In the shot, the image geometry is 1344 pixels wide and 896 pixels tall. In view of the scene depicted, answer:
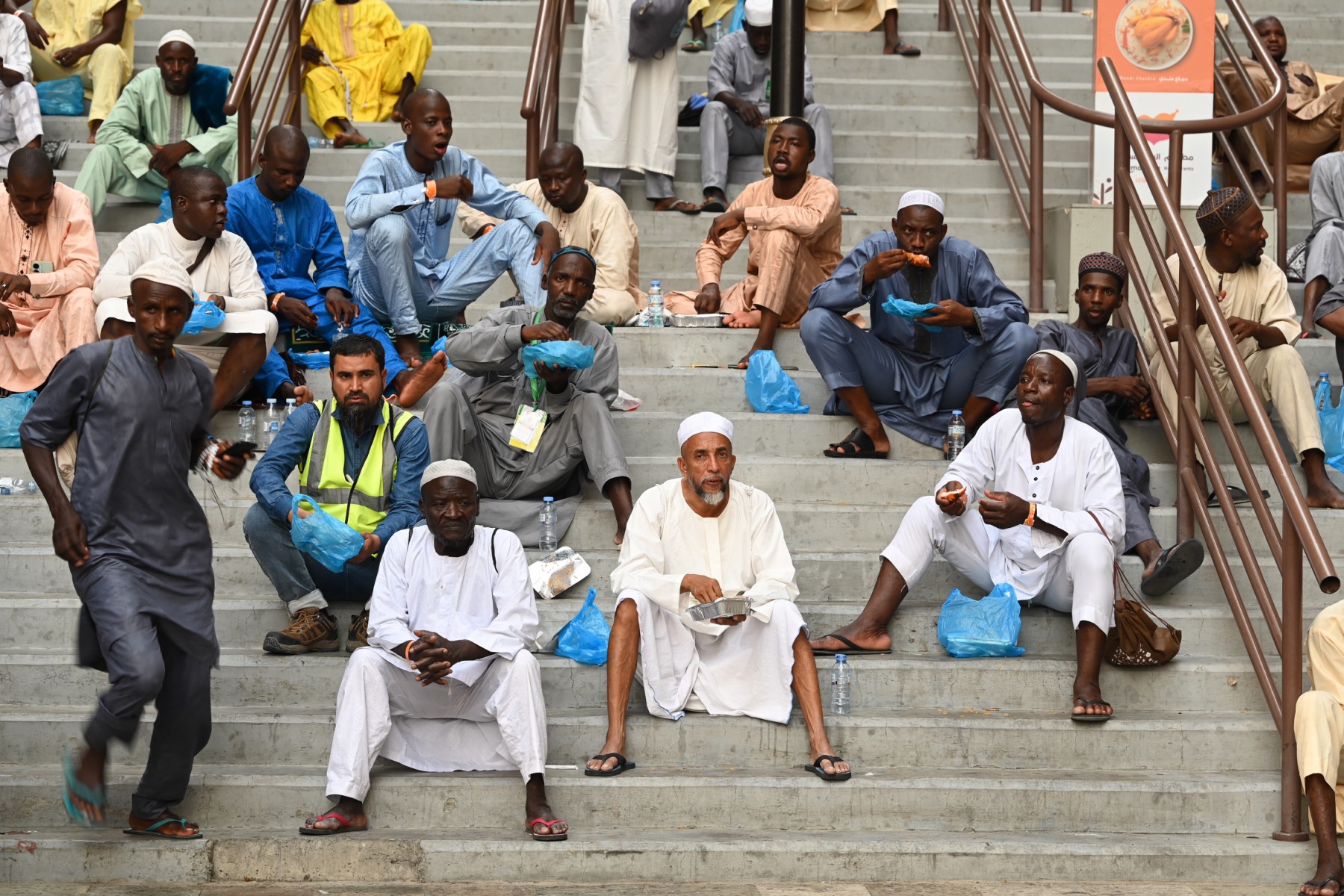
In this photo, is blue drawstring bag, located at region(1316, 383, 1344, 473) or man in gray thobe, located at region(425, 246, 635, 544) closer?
man in gray thobe, located at region(425, 246, 635, 544)

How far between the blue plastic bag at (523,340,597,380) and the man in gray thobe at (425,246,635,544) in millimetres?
44

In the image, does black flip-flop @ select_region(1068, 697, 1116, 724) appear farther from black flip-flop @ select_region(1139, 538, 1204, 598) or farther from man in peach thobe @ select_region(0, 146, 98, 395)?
man in peach thobe @ select_region(0, 146, 98, 395)

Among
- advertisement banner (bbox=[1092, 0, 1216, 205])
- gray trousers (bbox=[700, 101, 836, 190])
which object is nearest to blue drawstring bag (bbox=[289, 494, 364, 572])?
gray trousers (bbox=[700, 101, 836, 190])

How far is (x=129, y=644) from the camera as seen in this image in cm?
509

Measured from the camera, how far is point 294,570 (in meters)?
6.20

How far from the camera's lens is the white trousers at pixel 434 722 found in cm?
546

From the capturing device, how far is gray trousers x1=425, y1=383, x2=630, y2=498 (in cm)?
678

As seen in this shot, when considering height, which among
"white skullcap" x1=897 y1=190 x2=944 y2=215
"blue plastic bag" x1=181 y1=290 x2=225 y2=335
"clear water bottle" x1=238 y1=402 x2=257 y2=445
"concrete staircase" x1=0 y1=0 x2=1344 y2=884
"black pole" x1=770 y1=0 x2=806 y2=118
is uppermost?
"black pole" x1=770 y1=0 x2=806 y2=118

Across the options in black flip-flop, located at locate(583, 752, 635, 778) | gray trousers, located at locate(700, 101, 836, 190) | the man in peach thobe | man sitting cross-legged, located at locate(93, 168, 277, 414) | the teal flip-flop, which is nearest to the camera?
the teal flip-flop

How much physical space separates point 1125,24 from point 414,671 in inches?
232

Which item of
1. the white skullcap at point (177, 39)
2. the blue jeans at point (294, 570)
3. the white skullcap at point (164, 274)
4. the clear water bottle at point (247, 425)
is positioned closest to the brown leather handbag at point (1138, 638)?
the blue jeans at point (294, 570)

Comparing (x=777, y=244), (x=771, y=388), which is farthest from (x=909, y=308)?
(x=777, y=244)

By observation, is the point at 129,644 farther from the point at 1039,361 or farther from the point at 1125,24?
the point at 1125,24

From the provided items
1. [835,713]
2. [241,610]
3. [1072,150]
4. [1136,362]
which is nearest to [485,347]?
[241,610]
